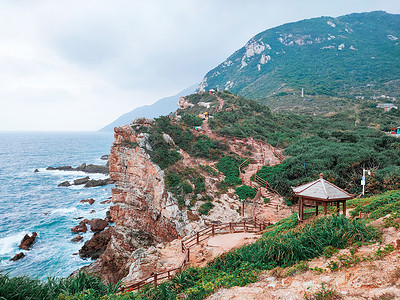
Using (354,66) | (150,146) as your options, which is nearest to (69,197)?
(150,146)

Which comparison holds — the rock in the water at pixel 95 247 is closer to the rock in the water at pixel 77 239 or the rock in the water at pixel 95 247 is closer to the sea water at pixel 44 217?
the sea water at pixel 44 217

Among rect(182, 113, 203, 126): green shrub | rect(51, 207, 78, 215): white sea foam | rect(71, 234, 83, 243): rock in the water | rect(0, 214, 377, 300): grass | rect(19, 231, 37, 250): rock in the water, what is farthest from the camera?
rect(51, 207, 78, 215): white sea foam

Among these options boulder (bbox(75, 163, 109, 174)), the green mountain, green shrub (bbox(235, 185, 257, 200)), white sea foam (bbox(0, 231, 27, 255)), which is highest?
the green mountain

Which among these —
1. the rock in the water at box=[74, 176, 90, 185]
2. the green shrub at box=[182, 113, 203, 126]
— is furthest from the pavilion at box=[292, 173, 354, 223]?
the rock in the water at box=[74, 176, 90, 185]

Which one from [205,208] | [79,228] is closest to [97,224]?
[79,228]

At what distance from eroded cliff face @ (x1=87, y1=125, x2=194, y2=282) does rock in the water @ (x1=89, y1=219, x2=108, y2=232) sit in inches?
280

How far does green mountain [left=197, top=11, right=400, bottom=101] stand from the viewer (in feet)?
231

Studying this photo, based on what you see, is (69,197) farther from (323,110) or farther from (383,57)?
(383,57)

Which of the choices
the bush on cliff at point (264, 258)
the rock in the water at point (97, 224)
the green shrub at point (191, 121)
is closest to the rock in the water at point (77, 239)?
the rock in the water at point (97, 224)

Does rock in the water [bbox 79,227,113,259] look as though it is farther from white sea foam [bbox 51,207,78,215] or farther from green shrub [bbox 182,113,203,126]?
green shrub [bbox 182,113,203,126]

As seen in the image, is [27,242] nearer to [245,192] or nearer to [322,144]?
[245,192]

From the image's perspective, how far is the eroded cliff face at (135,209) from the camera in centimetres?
1600

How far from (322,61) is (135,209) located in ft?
328

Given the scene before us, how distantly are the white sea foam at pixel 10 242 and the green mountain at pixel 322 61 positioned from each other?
7060 cm
